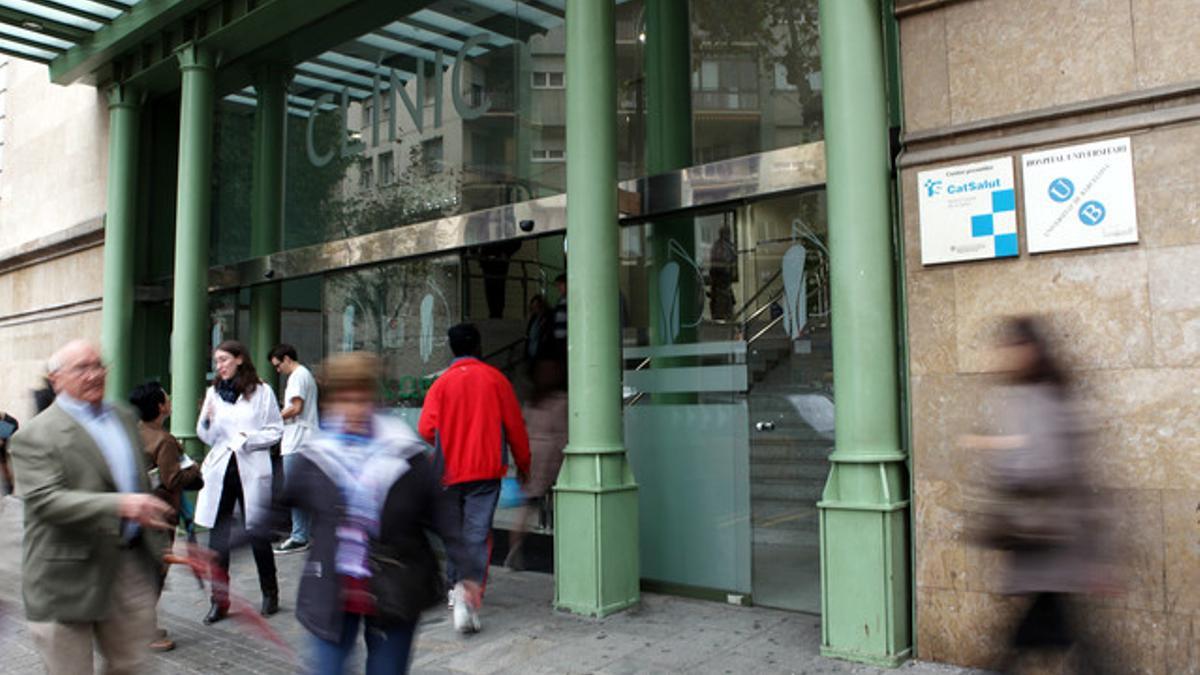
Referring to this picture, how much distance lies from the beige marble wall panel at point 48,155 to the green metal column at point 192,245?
3.12 metres

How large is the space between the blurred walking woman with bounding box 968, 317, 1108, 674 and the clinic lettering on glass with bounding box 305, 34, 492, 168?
6.24 meters

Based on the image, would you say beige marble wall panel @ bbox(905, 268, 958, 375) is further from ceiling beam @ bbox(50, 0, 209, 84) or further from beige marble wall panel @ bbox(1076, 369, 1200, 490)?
ceiling beam @ bbox(50, 0, 209, 84)

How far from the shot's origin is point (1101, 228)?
4500 millimetres

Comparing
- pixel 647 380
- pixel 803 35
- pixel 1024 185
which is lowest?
pixel 647 380

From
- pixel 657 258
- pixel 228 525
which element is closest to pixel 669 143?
pixel 657 258

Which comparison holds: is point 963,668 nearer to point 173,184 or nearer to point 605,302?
point 605,302

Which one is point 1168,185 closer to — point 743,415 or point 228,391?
point 743,415

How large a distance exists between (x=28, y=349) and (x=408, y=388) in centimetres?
864

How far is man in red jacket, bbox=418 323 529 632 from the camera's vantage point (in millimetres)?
6148

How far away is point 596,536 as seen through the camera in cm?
607

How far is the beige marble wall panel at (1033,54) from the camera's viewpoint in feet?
14.9

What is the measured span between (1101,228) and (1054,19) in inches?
44.5

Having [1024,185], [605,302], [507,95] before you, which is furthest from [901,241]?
[507,95]

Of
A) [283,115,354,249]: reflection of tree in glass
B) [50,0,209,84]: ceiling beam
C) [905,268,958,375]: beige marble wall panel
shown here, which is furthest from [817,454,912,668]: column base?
[50,0,209,84]: ceiling beam
